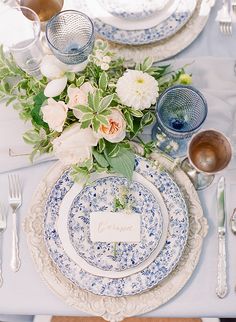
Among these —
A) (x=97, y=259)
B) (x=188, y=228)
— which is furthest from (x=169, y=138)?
(x=97, y=259)

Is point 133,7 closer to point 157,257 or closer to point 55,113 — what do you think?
point 55,113

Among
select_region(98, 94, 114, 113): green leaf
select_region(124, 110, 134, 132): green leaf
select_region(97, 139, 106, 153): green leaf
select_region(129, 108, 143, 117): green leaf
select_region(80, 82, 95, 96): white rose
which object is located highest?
select_region(80, 82, 95, 96): white rose

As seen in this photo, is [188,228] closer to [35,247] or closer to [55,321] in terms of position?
[35,247]

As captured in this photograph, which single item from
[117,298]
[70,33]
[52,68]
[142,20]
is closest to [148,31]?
[142,20]

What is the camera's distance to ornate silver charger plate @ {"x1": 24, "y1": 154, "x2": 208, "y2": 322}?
3.38 feet

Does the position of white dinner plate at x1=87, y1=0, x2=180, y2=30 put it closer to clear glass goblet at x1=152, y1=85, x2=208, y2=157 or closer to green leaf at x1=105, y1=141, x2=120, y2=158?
clear glass goblet at x1=152, y1=85, x2=208, y2=157

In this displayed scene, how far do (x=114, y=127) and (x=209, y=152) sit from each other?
25 cm

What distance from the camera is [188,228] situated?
104 cm

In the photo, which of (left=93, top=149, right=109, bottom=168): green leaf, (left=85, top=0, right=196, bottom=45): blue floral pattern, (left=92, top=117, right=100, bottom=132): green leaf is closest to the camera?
(left=92, top=117, right=100, bottom=132): green leaf

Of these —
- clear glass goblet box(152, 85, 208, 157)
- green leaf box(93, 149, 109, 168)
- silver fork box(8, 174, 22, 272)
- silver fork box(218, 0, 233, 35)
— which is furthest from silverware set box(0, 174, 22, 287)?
silver fork box(218, 0, 233, 35)

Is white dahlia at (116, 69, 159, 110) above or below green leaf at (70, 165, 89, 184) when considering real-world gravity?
above

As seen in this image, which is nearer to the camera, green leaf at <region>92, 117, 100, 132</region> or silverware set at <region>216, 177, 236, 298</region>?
green leaf at <region>92, 117, 100, 132</region>

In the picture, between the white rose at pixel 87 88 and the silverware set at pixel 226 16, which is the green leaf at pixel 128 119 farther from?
the silverware set at pixel 226 16

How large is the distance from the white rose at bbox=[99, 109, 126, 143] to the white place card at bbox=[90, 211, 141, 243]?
207 millimetres
